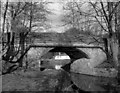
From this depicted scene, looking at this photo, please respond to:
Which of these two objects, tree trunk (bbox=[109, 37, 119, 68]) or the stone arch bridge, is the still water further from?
Answer: the stone arch bridge

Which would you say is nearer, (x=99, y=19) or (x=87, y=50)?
(x=99, y=19)

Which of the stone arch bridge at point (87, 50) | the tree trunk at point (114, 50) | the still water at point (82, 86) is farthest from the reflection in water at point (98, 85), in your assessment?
the stone arch bridge at point (87, 50)

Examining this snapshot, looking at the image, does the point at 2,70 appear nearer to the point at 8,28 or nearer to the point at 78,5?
the point at 8,28

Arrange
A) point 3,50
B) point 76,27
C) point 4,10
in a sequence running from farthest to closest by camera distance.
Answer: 1. point 76,27
2. point 4,10
3. point 3,50

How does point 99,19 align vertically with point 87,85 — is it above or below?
above

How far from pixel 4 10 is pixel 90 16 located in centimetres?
382

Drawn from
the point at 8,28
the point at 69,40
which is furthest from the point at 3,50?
the point at 69,40

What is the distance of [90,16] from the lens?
5.87 metres

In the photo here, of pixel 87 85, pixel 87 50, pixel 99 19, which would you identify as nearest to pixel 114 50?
pixel 99 19

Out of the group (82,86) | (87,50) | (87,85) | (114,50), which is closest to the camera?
(114,50)

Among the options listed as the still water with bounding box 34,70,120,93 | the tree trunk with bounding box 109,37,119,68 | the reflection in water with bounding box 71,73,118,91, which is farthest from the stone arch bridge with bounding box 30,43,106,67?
the tree trunk with bounding box 109,37,119,68

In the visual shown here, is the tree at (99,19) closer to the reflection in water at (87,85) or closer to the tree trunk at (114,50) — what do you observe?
the tree trunk at (114,50)

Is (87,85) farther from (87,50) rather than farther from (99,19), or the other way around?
(87,50)

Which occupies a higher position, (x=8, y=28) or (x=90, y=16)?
(x=90, y=16)
